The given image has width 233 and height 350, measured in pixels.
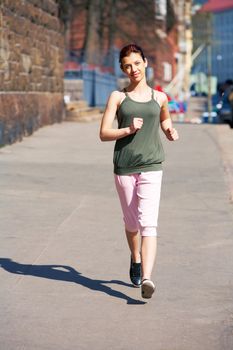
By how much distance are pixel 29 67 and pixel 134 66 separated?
16.0 m

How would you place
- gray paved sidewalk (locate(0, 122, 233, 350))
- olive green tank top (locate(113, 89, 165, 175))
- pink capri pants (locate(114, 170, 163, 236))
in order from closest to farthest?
gray paved sidewalk (locate(0, 122, 233, 350))
olive green tank top (locate(113, 89, 165, 175))
pink capri pants (locate(114, 170, 163, 236))

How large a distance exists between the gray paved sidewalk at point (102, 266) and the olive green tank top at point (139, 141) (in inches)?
32.1

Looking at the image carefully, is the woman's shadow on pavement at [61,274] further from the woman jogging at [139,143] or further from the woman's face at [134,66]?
the woman's face at [134,66]

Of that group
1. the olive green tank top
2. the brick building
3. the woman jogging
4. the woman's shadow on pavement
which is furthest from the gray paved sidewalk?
the brick building

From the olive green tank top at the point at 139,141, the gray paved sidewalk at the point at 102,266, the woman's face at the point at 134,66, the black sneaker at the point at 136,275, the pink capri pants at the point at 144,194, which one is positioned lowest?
the gray paved sidewalk at the point at 102,266

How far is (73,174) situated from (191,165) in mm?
2357

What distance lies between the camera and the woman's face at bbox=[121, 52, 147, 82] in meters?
6.93

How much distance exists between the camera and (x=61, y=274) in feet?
26.1

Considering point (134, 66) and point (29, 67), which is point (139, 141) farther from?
point (29, 67)

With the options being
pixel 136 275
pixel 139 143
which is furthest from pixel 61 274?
pixel 139 143

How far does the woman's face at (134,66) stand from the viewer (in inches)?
273

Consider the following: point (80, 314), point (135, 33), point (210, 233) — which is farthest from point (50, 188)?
point (135, 33)

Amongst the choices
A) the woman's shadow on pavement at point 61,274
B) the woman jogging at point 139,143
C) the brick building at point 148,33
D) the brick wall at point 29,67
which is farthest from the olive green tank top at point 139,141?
the brick building at point 148,33

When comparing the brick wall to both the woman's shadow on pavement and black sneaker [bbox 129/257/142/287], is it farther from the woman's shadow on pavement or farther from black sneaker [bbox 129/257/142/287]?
black sneaker [bbox 129/257/142/287]
